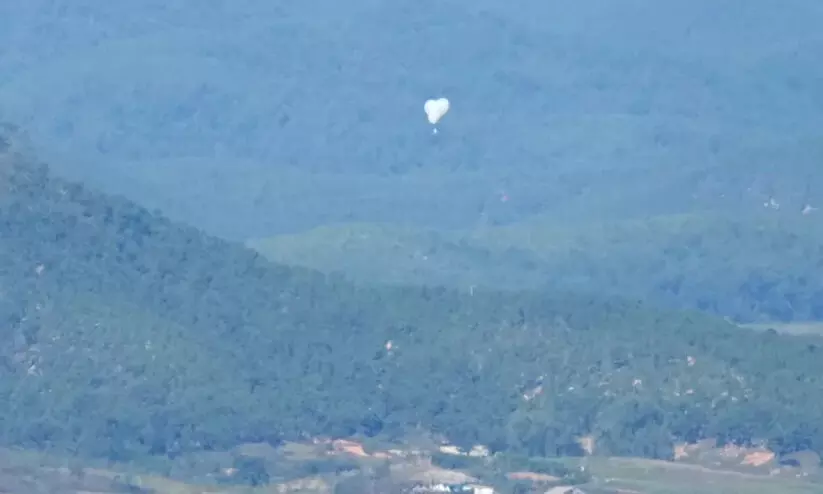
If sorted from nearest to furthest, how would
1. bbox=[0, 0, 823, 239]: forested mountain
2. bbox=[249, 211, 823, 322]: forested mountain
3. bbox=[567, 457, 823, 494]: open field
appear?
bbox=[567, 457, 823, 494]: open field → bbox=[249, 211, 823, 322]: forested mountain → bbox=[0, 0, 823, 239]: forested mountain

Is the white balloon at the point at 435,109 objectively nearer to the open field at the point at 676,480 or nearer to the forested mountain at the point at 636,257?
the forested mountain at the point at 636,257

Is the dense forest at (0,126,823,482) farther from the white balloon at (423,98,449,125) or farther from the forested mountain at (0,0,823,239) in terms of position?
the white balloon at (423,98,449,125)

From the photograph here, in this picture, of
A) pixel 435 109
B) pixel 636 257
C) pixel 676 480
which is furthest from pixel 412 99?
pixel 676 480

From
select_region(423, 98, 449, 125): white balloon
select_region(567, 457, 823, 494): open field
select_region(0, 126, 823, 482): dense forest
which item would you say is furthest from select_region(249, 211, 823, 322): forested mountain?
select_region(567, 457, 823, 494): open field

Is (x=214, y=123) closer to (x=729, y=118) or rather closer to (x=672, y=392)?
(x=729, y=118)

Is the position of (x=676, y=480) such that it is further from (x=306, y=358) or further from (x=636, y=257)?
(x=636, y=257)

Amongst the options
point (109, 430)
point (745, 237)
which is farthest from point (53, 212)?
point (745, 237)

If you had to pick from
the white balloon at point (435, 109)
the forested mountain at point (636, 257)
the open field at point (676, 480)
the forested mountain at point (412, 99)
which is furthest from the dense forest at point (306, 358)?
the white balloon at point (435, 109)
